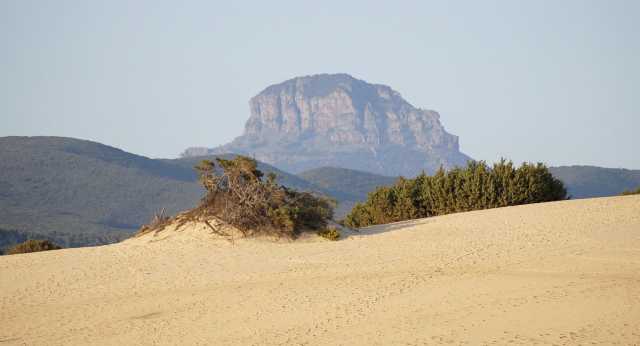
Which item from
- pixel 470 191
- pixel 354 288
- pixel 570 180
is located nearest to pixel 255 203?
pixel 354 288

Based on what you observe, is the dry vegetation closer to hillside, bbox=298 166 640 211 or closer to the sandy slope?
the sandy slope

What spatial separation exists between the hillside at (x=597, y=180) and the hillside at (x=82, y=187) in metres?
56.6

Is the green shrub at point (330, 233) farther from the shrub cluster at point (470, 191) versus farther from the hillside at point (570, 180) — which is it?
the hillside at point (570, 180)

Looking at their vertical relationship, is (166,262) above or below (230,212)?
below

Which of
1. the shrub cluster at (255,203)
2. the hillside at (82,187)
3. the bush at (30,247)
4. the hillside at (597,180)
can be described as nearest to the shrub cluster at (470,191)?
the shrub cluster at (255,203)

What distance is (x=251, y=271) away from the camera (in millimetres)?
14312

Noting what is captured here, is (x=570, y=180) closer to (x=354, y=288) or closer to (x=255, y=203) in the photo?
(x=255, y=203)

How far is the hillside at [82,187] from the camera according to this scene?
3533 inches

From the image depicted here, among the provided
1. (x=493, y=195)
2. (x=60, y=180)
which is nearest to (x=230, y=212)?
(x=493, y=195)

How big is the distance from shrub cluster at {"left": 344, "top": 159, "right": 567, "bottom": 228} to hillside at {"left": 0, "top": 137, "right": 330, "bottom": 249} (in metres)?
57.6

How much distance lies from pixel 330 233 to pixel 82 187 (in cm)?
9396

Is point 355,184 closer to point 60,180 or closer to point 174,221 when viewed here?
point 60,180

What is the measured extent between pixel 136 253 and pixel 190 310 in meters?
4.80

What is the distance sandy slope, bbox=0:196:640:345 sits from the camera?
10016mm
